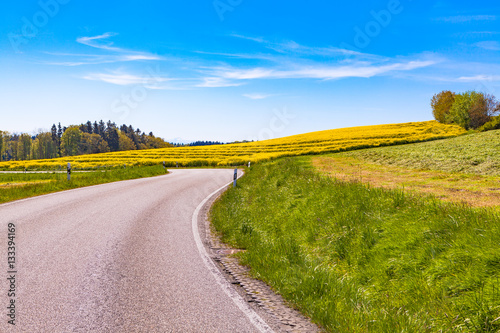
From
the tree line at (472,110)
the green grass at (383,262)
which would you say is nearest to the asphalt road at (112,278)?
the green grass at (383,262)

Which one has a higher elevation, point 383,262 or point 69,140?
point 69,140

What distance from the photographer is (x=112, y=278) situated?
15.2 ft

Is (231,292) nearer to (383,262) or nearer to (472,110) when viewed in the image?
(383,262)

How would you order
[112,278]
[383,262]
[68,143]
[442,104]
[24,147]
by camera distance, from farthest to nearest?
[24,147]
[68,143]
[442,104]
[383,262]
[112,278]

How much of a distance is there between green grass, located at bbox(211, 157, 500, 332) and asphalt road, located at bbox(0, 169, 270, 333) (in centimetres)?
99

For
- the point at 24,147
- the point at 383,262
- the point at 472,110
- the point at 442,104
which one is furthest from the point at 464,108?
the point at 24,147

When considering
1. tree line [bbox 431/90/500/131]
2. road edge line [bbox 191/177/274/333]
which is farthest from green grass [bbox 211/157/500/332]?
tree line [bbox 431/90/500/131]

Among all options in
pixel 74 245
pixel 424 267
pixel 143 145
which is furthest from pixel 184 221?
pixel 143 145

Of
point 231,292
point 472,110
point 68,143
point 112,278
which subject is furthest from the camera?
point 68,143

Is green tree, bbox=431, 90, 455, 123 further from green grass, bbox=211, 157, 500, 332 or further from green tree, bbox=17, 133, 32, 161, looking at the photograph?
green tree, bbox=17, 133, 32, 161

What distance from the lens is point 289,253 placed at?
606cm

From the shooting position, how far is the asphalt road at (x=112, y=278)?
3.47 metres

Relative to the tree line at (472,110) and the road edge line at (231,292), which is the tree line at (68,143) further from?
the road edge line at (231,292)

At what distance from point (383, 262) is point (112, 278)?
4.14 meters
